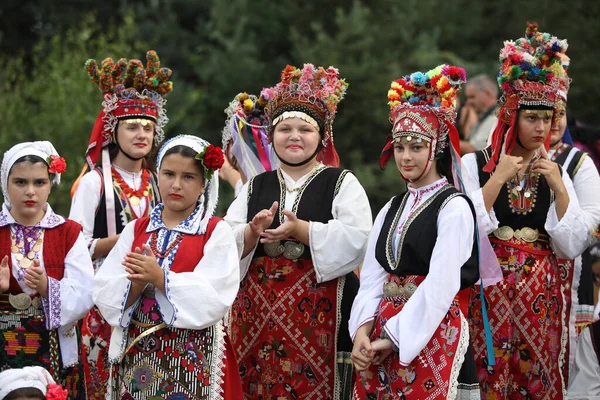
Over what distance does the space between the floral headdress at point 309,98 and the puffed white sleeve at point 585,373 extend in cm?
179

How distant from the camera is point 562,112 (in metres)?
6.44

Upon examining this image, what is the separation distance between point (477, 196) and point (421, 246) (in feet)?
2.74

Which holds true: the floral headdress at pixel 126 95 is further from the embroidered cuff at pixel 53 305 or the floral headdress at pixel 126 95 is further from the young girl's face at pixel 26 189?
the embroidered cuff at pixel 53 305

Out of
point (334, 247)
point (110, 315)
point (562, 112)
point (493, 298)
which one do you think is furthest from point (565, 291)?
point (110, 315)

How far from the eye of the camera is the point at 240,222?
633 centimetres

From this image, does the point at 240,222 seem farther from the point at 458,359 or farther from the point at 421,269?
the point at 458,359

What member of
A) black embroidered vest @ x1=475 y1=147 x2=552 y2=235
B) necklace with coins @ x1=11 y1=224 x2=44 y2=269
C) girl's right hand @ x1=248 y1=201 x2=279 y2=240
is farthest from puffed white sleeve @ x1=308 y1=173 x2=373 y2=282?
necklace with coins @ x1=11 y1=224 x2=44 y2=269

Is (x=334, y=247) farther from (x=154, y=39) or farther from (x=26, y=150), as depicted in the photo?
(x=154, y=39)

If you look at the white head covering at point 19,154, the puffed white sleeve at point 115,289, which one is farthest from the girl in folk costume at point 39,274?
the puffed white sleeve at point 115,289

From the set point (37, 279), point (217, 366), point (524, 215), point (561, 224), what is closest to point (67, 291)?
point (37, 279)

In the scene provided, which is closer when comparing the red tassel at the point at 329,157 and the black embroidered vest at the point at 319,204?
the black embroidered vest at the point at 319,204

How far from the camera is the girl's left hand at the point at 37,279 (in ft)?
18.9

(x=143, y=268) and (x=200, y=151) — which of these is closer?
(x=143, y=268)

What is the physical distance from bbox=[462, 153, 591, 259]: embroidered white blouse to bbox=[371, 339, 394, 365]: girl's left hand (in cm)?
99
